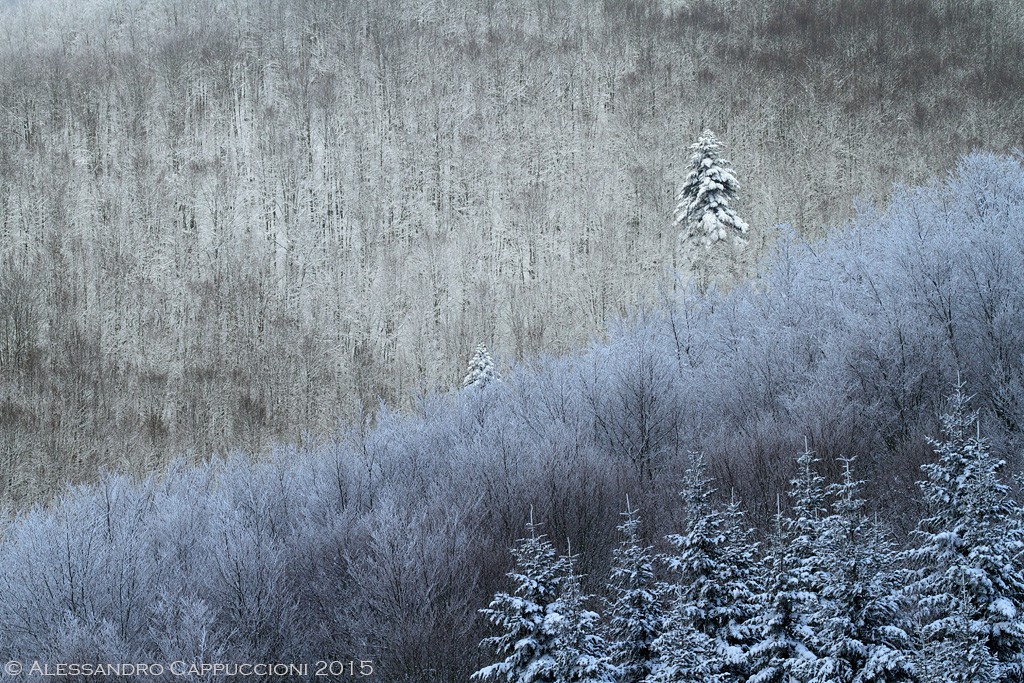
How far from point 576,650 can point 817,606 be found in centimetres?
343

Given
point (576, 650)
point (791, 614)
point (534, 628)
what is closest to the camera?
point (791, 614)

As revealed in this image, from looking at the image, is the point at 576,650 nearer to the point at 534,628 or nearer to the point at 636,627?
the point at 534,628

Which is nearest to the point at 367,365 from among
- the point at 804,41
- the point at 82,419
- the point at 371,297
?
the point at 371,297

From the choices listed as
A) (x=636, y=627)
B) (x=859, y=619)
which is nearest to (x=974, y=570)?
(x=859, y=619)

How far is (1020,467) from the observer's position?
790 inches

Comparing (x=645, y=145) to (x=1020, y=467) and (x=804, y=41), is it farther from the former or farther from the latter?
(x=1020, y=467)

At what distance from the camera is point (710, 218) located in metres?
40.7

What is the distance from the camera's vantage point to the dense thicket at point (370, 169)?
85.8m

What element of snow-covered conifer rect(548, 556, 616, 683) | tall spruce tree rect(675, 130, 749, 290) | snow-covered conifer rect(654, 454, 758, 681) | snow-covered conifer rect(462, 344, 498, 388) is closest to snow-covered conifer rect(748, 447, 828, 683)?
snow-covered conifer rect(654, 454, 758, 681)

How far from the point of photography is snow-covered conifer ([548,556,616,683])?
11242 mm

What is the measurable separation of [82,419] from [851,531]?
8180 centimetres

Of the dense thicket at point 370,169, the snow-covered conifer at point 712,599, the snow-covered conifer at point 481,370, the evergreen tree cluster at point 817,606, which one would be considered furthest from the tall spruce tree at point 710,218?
the dense thicket at point 370,169

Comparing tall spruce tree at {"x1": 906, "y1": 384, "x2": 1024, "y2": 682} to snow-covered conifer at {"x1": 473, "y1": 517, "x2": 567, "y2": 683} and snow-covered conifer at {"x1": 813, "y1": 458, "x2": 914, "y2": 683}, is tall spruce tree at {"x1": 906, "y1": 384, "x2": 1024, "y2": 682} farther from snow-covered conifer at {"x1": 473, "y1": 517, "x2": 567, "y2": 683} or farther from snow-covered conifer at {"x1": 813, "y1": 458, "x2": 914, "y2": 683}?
snow-covered conifer at {"x1": 473, "y1": 517, "x2": 567, "y2": 683}

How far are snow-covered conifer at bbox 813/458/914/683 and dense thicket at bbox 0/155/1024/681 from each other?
981 centimetres
